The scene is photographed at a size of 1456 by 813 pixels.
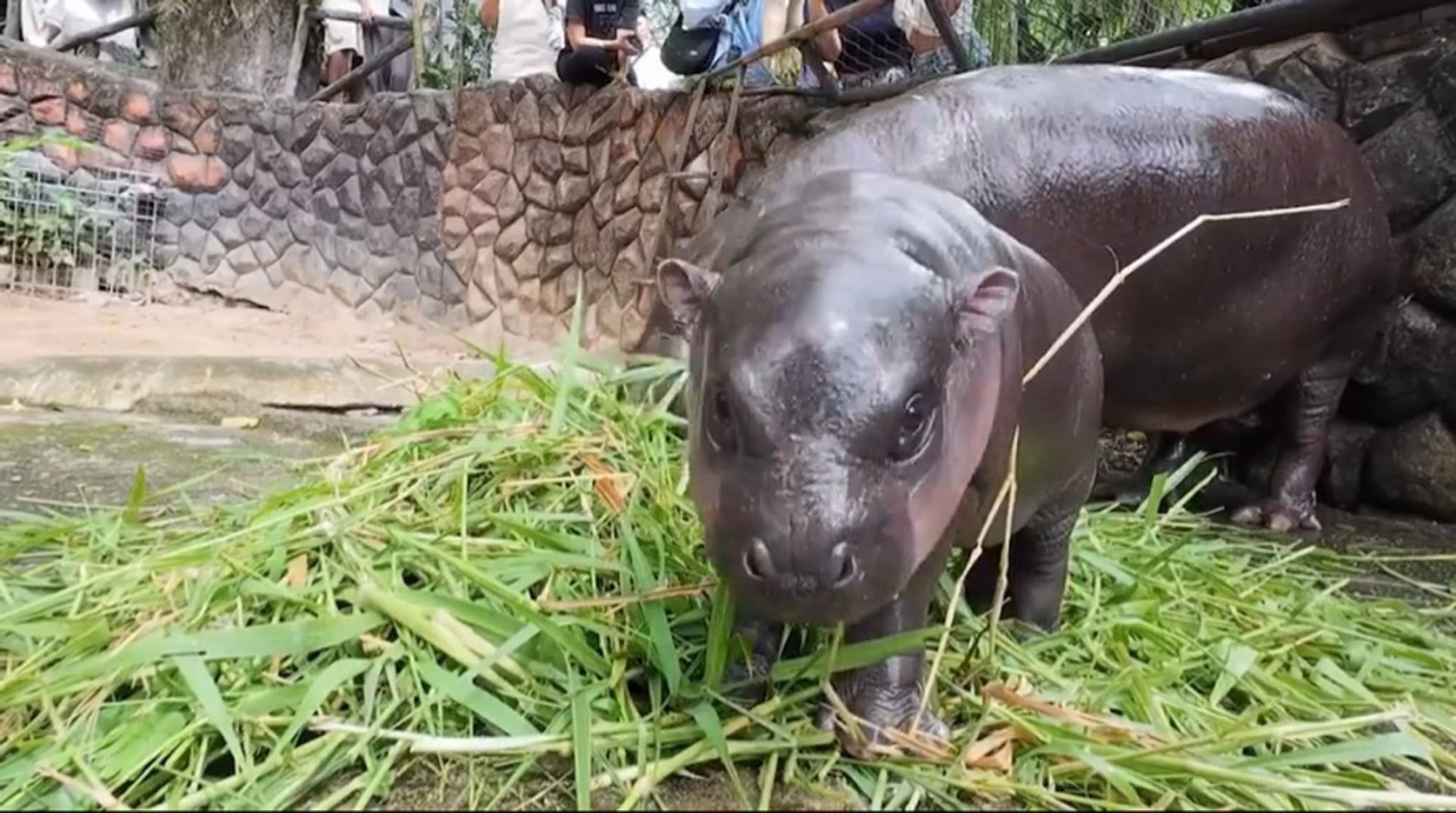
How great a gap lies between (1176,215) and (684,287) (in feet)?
4.60

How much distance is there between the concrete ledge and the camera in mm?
4105

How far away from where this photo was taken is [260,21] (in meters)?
8.46

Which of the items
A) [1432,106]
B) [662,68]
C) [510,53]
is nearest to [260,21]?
[510,53]

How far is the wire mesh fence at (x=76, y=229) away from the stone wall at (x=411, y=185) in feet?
0.36

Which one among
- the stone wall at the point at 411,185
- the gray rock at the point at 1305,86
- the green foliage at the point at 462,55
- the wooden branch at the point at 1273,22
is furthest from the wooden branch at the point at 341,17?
the gray rock at the point at 1305,86

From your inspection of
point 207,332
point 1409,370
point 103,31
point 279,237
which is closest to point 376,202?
point 279,237

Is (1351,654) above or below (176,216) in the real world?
above

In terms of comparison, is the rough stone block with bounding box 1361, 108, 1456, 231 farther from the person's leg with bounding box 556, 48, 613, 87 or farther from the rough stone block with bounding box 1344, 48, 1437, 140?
the person's leg with bounding box 556, 48, 613, 87

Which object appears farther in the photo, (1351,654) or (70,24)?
(70,24)

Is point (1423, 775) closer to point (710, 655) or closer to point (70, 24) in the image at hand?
point (710, 655)

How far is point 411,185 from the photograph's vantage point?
7.61 m

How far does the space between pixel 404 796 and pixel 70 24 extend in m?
9.72

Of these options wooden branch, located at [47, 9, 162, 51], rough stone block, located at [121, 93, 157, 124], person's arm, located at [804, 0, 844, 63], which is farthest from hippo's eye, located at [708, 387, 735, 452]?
wooden branch, located at [47, 9, 162, 51]

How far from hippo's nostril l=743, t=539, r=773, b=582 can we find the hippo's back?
0.86 meters
